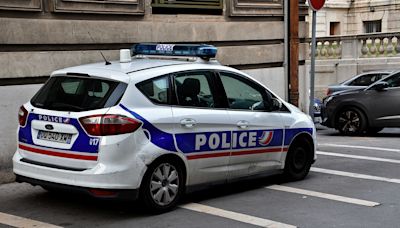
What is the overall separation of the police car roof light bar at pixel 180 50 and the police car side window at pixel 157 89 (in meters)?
0.75

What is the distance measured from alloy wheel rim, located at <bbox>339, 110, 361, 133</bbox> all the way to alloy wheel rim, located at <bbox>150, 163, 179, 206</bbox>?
8224 mm

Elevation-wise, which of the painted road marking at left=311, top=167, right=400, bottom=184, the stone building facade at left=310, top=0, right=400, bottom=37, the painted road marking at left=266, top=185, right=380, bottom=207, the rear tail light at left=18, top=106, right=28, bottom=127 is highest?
the stone building facade at left=310, top=0, right=400, bottom=37

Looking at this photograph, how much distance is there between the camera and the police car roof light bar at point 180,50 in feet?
23.1

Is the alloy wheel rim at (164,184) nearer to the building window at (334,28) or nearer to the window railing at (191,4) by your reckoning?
the window railing at (191,4)

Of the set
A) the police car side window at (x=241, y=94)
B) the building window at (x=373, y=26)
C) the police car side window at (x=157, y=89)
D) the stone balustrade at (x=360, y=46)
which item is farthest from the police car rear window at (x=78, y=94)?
the building window at (x=373, y=26)

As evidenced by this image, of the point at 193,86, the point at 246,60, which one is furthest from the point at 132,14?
the point at 193,86

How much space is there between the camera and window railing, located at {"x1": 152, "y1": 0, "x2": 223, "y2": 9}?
37.0ft

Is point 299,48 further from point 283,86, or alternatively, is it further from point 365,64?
point 365,64

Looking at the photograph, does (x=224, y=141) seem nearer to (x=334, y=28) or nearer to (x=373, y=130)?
(x=373, y=130)

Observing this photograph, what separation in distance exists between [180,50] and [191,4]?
4887mm

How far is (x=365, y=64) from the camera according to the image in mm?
24000

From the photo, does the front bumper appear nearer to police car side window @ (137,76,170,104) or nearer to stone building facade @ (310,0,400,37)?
police car side window @ (137,76,170,104)

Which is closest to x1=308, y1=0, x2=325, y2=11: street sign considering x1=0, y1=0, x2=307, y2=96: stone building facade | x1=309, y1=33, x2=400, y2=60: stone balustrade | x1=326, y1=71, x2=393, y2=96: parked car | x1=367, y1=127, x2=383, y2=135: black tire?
x1=0, y1=0, x2=307, y2=96: stone building facade

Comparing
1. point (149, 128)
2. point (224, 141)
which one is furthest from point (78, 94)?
point (224, 141)
